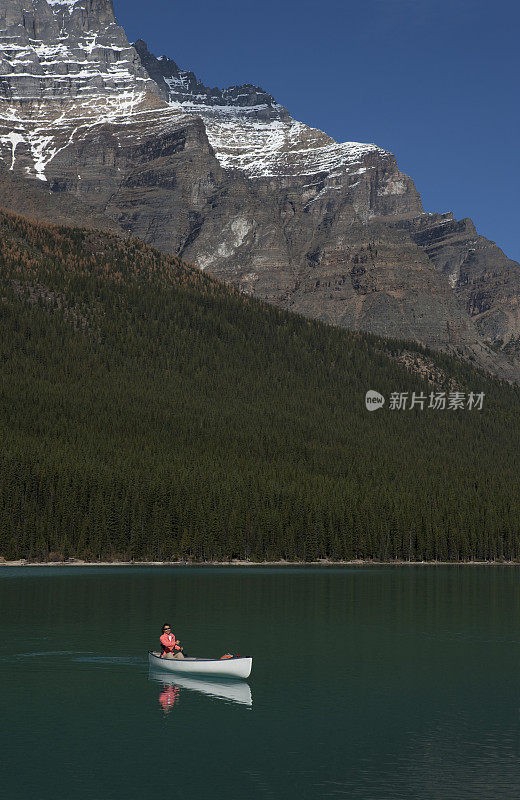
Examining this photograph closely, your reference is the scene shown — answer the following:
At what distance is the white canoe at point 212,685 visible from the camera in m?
68.0

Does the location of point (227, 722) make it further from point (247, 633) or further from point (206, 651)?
point (247, 633)

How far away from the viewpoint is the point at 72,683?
71000 mm

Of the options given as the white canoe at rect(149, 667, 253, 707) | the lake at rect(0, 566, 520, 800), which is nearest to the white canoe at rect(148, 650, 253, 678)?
the white canoe at rect(149, 667, 253, 707)

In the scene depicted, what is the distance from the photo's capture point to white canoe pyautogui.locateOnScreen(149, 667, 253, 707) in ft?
223

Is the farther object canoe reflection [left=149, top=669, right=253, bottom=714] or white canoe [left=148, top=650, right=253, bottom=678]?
white canoe [left=148, top=650, right=253, bottom=678]

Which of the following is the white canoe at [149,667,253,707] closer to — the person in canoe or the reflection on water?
the reflection on water

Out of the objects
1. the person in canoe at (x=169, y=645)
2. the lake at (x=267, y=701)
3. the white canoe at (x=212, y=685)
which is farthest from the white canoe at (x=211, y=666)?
the lake at (x=267, y=701)

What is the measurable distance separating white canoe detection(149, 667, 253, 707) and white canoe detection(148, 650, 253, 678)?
63cm

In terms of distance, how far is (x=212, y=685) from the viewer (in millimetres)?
71562

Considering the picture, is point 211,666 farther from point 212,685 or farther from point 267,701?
point 267,701

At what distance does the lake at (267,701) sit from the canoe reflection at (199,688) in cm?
20

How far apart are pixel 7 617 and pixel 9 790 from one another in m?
61.7

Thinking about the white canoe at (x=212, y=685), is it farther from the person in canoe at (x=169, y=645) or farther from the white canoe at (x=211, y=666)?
the person in canoe at (x=169, y=645)

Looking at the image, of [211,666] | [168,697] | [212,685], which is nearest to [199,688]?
[212,685]
